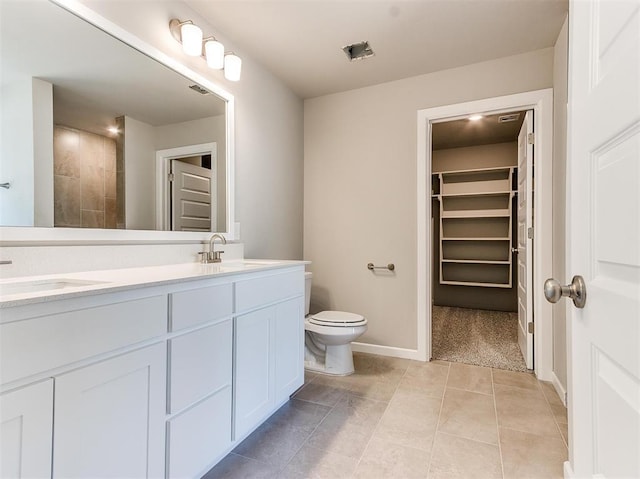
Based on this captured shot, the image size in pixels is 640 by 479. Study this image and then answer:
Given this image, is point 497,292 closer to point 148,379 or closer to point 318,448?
point 318,448

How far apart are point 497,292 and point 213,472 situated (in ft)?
14.0

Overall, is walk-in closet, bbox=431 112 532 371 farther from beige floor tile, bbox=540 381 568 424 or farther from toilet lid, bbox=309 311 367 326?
toilet lid, bbox=309 311 367 326

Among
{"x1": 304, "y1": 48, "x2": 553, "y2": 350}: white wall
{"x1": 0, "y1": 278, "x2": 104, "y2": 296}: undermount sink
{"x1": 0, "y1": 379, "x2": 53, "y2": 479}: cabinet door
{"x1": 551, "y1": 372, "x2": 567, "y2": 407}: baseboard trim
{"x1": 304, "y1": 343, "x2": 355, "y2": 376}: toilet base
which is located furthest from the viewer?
{"x1": 304, "y1": 48, "x2": 553, "y2": 350}: white wall

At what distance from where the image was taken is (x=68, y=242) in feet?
4.34

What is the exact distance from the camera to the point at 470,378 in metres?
2.35

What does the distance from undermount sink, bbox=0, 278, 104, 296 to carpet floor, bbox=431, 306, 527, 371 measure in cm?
257

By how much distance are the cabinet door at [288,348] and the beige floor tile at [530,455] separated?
1.09 metres

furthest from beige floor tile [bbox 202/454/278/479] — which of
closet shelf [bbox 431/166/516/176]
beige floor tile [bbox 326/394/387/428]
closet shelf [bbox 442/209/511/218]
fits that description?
closet shelf [bbox 431/166/516/176]

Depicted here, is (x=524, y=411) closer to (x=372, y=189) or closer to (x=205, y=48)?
(x=372, y=189)

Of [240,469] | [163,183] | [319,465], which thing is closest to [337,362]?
[319,465]

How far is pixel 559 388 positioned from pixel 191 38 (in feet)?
9.95

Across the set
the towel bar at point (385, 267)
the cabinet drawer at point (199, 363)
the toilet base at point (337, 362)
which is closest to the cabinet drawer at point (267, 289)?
the cabinet drawer at point (199, 363)

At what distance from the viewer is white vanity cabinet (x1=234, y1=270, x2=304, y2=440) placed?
150 cm

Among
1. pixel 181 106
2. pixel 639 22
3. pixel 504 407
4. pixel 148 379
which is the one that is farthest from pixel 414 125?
pixel 148 379
